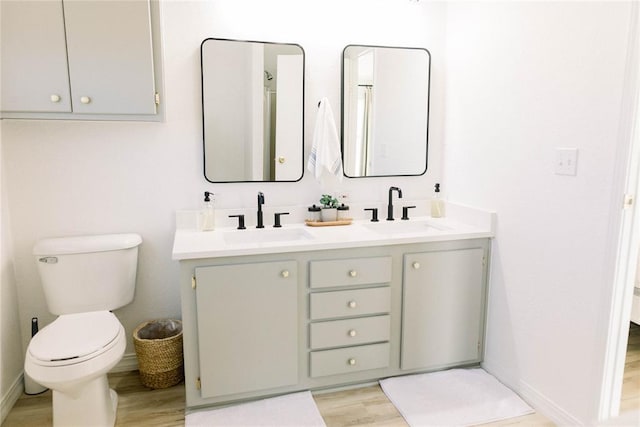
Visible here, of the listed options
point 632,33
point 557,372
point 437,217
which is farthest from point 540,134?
point 557,372

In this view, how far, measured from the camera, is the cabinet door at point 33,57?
6.42ft

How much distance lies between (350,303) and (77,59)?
170 cm

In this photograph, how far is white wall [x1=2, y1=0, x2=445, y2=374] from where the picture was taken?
7.67 feet

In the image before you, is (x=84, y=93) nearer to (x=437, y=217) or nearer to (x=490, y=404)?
(x=437, y=217)

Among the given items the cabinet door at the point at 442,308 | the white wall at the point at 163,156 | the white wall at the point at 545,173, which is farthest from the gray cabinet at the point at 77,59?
the white wall at the point at 545,173

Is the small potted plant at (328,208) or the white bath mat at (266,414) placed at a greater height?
the small potted plant at (328,208)

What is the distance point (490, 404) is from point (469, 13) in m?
2.09

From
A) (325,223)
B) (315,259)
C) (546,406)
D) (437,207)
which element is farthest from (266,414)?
(437,207)

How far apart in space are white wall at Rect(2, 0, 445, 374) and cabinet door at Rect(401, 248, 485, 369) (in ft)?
2.64

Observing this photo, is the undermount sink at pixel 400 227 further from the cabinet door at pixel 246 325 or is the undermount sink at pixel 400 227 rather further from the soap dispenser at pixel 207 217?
the soap dispenser at pixel 207 217

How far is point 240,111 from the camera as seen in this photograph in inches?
98.3

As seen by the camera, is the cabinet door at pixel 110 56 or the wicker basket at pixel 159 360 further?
the wicker basket at pixel 159 360

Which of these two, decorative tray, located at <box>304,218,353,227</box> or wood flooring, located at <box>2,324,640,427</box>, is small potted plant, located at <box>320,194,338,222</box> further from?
wood flooring, located at <box>2,324,640,427</box>

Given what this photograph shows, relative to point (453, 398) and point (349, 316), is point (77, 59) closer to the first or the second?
point (349, 316)
